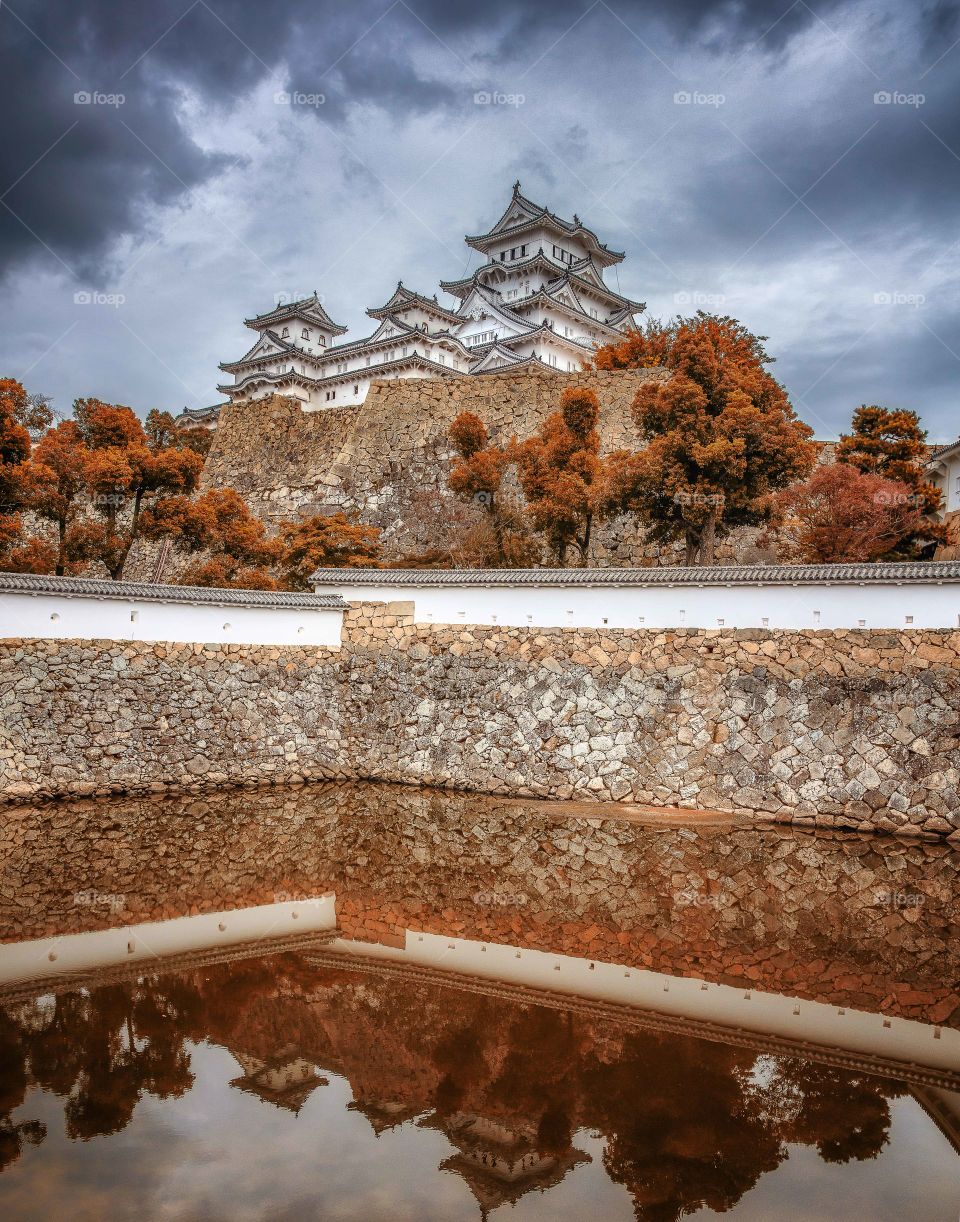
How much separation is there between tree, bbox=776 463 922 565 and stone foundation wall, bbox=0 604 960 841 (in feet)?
20.0

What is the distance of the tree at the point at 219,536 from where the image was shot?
69.1 ft

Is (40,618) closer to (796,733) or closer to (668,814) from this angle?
(668,814)

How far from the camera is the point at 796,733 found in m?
13.7

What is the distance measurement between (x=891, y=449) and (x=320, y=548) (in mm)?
15049

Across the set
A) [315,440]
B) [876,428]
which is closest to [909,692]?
[876,428]

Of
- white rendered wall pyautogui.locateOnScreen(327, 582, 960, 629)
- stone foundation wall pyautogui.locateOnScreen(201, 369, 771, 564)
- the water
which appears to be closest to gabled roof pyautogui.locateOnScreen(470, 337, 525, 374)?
stone foundation wall pyautogui.locateOnScreen(201, 369, 771, 564)

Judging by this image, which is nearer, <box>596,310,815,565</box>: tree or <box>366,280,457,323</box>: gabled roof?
<box>596,310,815,565</box>: tree

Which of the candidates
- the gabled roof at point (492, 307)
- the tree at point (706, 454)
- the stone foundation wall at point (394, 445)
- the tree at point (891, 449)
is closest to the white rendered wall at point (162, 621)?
the tree at point (706, 454)

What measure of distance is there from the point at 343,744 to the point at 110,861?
6031 millimetres

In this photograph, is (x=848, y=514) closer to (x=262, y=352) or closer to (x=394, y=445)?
(x=394, y=445)

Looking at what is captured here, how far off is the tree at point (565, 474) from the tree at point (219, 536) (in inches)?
260

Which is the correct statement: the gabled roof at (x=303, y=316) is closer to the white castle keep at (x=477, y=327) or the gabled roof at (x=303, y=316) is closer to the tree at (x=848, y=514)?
the white castle keep at (x=477, y=327)

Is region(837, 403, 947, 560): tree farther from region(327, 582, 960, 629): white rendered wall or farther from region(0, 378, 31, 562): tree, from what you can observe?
region(0, 378, 31, 562): tree

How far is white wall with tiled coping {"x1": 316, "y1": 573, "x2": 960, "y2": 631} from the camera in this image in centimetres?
1358
